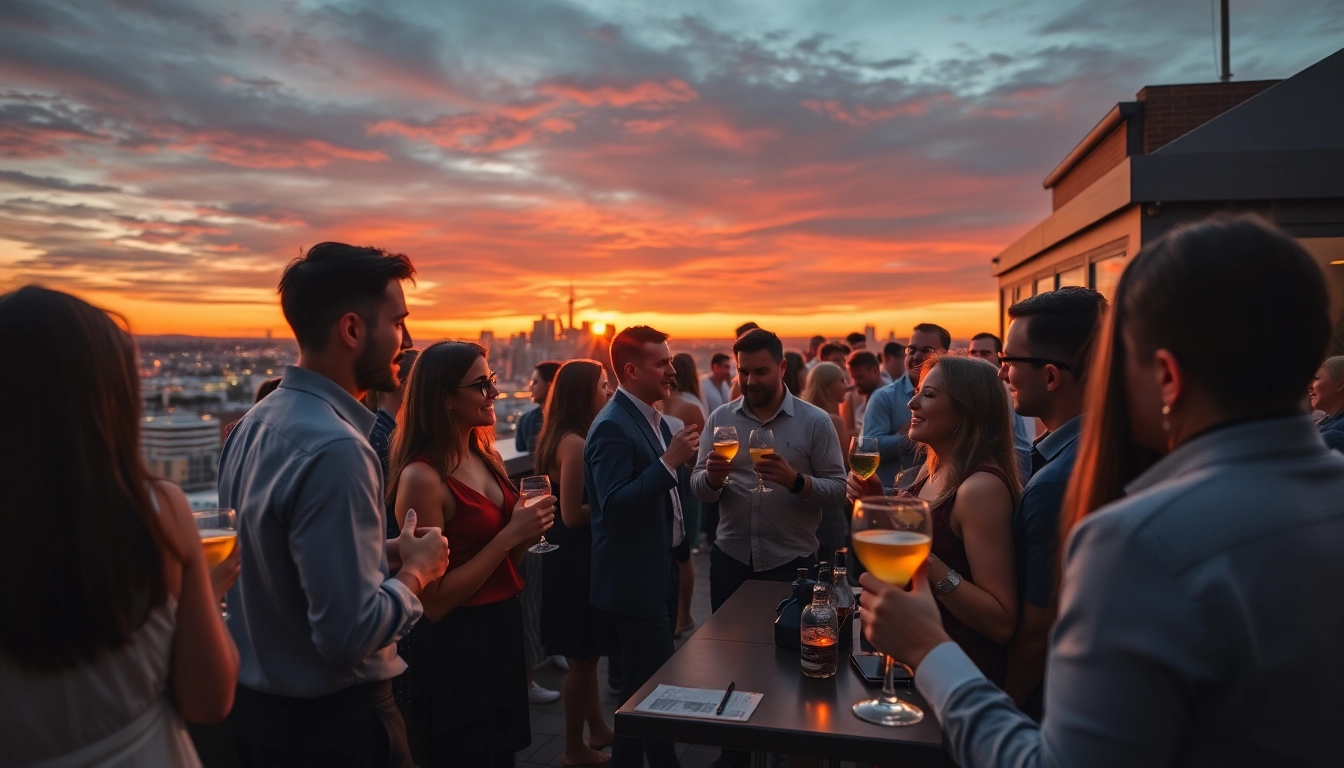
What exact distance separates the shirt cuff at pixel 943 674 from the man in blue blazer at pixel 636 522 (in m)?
2.21

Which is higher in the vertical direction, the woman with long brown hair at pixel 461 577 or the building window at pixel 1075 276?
the building window at pixel 1075 276

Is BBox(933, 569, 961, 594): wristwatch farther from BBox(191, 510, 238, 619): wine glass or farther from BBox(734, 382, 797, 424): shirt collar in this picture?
BBox(734, 382, 797, 424): shirt collar

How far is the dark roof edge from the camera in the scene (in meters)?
10.2

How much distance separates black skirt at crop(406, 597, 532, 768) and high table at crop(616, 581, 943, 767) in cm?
83

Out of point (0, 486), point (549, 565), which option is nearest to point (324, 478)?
point (0, 486)

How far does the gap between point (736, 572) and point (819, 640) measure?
1.91 m

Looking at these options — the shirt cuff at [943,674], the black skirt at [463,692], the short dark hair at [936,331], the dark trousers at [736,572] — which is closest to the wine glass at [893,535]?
the shirt cuff at [943,674]

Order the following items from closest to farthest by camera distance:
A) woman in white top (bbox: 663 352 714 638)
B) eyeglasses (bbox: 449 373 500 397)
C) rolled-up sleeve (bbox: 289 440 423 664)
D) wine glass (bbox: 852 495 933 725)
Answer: wine glass (bbox: 852 495 933 725) → rolled-up sleeve (bbox: 289 440 423 664) → eyeglasses (bbox: 449 373 500 397) → woman in white top (bbox: 663 352 714 638)

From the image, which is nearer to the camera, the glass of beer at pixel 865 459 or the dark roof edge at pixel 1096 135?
the glass of beer at pixel 865 459

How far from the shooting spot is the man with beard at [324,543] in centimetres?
173

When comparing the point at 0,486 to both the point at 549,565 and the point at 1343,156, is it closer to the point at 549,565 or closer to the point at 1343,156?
the point at 549,565

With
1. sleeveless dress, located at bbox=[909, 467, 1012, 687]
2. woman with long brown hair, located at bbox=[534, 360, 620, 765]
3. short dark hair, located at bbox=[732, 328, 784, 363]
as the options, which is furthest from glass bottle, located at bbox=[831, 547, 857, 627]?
short dark hair, located at bbox=[732, 328, 784, 363]

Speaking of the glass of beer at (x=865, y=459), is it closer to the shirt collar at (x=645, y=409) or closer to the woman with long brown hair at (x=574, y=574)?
the shirt collar at (x=645, y=409)

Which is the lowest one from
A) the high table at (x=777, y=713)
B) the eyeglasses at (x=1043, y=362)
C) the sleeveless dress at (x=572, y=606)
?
the sleeveless dress at (x=572, y=606)
